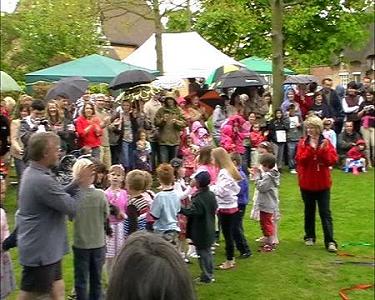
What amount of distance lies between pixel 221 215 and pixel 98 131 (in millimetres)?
3816

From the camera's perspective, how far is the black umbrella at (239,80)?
14.1 metres

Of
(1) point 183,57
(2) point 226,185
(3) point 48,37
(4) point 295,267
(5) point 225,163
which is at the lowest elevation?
(4) point 295,267

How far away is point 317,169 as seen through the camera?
27.4ft

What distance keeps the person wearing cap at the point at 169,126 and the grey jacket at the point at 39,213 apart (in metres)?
7.07

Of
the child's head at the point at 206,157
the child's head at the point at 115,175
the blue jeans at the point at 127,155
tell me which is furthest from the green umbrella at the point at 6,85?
the child's head at the point at 115,175

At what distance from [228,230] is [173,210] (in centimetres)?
133

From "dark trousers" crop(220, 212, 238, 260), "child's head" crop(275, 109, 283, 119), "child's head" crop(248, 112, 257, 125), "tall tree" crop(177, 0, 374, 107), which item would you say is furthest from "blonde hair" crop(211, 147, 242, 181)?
"tall tree" crop(177, 0, 374, 107)

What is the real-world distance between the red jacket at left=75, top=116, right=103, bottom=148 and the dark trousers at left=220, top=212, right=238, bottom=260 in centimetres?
373

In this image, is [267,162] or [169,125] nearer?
[267,162]

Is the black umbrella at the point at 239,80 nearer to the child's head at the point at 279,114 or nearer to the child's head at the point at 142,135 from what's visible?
the child's head at the point at 279,114

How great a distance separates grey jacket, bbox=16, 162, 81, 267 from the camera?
514cm

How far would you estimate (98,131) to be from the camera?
11.0m

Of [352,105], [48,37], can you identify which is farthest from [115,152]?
[48,37]

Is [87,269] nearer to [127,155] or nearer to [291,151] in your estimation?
[127,155]
